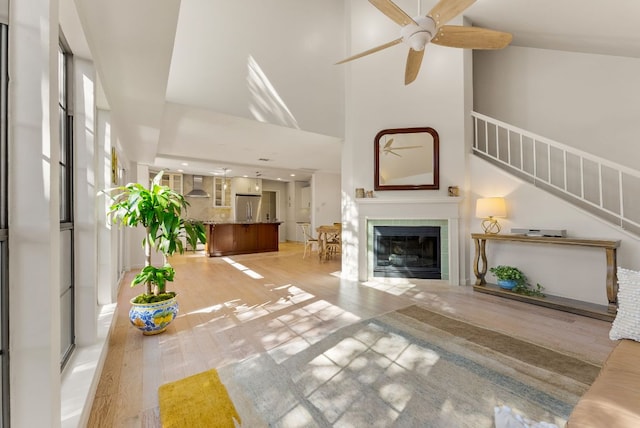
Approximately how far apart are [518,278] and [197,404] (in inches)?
153

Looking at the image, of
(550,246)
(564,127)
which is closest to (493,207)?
(550,246)

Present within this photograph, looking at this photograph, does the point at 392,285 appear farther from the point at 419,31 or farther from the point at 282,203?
the point at 282,203

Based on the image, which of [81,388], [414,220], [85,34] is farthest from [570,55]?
[81,388]

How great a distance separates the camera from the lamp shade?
12.1 feet

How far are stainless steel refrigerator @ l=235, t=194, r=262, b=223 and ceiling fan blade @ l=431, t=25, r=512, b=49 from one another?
8440mm

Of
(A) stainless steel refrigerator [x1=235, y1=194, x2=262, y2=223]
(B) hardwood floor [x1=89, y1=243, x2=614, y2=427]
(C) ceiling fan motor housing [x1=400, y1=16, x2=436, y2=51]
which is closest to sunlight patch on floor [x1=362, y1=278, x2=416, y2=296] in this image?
(B) hardwood floor [x1=89, y1=243, x2=614, y2=427]

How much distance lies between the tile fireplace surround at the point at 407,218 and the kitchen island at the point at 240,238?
4164mm

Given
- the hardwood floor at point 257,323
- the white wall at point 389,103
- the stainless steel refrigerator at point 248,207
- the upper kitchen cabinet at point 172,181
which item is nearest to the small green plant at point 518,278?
the hardwood floor at point 257,323

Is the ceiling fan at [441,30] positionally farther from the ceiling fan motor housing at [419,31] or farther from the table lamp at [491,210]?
the table lamp at [491,210]

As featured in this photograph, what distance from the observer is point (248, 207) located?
10.2 metres

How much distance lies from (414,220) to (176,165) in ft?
20.8

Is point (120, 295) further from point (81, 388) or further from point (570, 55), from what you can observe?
point (570, 55)

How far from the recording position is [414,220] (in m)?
4.40

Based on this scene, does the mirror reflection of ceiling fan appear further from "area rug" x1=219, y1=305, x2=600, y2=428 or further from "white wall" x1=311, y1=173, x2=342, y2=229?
"white wall" x1=311, y1=173, x2=342, y2=229
